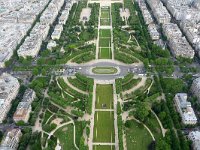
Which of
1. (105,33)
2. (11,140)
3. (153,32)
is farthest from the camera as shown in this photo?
(105,33)

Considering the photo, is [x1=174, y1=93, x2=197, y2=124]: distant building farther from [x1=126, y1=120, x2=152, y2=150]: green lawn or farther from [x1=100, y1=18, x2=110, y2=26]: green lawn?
[x1=100, y1=18, x2=110, y2=26]: green lawn

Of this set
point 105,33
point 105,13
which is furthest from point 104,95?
point 105,13

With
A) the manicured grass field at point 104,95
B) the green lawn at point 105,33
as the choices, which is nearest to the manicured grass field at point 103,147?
the manicured grass field at point 104,95

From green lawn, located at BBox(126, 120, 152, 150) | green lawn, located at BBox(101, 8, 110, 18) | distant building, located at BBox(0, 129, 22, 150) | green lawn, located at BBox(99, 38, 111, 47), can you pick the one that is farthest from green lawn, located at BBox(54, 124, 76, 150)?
green lawn, located at BBox(101, 8, 110, 18)

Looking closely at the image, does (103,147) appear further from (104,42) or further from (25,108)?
(104,42)

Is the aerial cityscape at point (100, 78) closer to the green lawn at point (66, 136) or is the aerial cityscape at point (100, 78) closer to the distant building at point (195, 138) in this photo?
the distant building at point (195, 138)

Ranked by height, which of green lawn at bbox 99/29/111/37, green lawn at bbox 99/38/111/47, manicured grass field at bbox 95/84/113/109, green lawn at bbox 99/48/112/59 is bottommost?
green lawn at bbox 99/29/111/37
